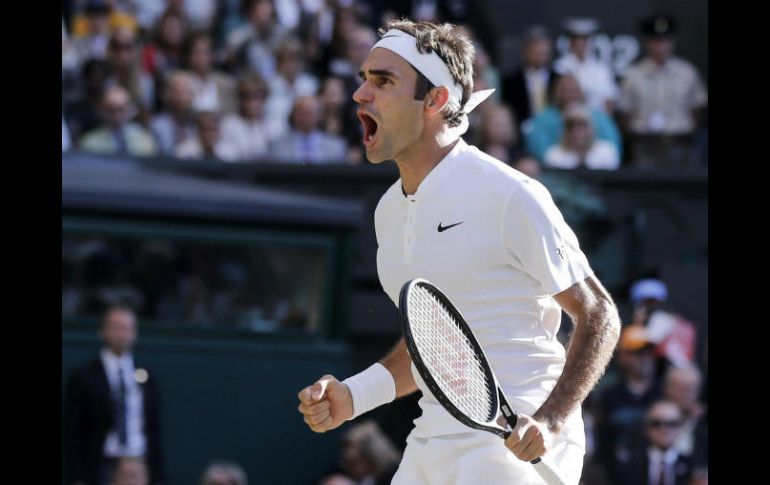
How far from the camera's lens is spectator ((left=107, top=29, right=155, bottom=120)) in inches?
411

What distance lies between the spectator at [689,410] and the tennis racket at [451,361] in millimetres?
5631

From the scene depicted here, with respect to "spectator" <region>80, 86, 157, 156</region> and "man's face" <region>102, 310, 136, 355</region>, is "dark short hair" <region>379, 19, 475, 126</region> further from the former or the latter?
"spectator" <region>80, 86, 157, 156</region>

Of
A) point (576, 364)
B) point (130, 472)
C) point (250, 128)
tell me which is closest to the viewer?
point (576, 364)

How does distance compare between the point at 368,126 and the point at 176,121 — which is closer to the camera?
the point at 368,126

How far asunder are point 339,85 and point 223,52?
0.87 m

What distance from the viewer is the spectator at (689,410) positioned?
31.8 feet

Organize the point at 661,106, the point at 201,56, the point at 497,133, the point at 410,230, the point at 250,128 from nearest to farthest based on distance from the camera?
the point at 410,230, the point at 497,133, the point at 250,128, the point at 201,56, the point at 661,106

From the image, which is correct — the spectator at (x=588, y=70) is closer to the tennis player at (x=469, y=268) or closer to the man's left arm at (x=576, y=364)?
the tennis player at (x=469, y=268)

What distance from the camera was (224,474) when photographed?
31.5ft

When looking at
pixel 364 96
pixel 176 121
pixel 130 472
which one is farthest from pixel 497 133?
pixel 364 96

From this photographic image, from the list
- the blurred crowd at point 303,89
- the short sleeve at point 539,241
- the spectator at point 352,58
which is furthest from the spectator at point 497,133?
the short sleeve at point 539,241

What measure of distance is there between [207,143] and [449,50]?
5.87 meters

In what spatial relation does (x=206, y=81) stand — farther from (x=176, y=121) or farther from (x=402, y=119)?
(x=402, y=119)
